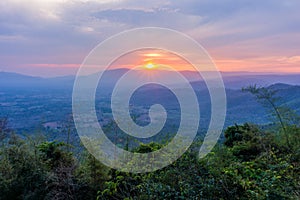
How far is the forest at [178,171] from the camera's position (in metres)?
2.82

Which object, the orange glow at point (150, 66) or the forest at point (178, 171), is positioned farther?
the orange glow at point (150, 66)

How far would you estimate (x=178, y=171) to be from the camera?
3160 millimetres

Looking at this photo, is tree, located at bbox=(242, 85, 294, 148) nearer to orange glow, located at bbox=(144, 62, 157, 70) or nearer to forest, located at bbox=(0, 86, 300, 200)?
forest, located at bbox=(0, 86, 300, 200)

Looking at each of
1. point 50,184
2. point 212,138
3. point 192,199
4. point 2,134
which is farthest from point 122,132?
point 192,199

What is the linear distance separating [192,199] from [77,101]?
2794 mm

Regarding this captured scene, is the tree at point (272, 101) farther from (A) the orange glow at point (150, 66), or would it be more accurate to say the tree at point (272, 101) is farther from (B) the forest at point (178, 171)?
(A) the orange glow at point (150, 66)

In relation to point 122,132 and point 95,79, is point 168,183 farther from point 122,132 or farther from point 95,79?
point 122,132

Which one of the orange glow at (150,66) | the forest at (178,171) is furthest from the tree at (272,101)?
the orange glow at (150,66)

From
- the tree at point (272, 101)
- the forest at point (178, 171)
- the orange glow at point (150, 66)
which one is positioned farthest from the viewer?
the tree at point (272, 101)

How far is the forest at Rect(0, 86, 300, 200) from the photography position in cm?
282

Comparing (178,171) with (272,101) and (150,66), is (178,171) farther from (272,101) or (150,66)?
(272,101)

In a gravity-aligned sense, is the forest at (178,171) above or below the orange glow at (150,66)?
below

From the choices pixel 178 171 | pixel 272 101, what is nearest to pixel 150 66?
pixel 178 171

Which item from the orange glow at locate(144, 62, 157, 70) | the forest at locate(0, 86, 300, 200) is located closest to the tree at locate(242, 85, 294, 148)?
the forest at locate(0, 86, 300, 200)
